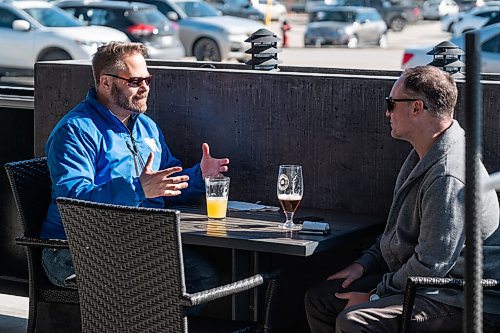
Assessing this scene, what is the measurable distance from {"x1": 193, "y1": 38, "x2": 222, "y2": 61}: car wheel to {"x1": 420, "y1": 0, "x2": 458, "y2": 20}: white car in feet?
107

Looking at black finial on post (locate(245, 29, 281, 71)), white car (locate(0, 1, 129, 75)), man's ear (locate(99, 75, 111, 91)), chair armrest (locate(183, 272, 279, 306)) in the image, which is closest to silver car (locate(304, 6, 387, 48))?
white car (locate(0, 1, 129, 75))

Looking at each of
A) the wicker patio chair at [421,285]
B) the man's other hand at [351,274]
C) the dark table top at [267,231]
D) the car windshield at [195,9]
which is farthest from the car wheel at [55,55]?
the wicker patio chair at [421,285]

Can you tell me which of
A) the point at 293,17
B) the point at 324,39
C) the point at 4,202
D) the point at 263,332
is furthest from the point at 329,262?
the point at 293,17

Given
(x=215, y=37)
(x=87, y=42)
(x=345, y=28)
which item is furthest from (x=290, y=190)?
(x=345, y=28)

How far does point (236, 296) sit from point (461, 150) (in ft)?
4.02

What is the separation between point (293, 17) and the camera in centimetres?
6284

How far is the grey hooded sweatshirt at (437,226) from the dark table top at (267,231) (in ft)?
0.91

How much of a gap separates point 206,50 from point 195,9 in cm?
551

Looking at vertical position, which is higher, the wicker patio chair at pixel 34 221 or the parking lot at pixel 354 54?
the parking lot at pixel 354 54

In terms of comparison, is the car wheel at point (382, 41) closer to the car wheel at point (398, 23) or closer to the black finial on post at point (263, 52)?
the car wheel at point (398, 23)

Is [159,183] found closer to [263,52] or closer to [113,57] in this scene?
[113,57]

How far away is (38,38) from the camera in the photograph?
818 inches

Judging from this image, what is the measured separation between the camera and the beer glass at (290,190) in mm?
4445

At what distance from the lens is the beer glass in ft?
14.6
